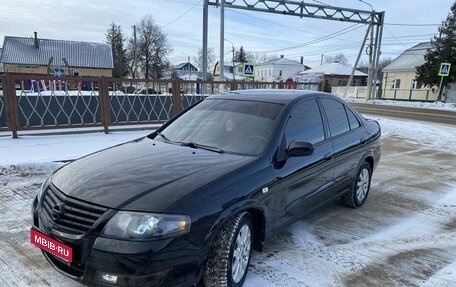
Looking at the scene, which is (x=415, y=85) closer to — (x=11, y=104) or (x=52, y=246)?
(x=11, y=104)

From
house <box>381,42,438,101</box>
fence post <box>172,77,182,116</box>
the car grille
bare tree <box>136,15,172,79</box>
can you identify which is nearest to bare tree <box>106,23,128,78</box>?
bare tree <box>136,15,172,79</box>

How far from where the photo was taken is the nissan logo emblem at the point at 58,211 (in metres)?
2.60

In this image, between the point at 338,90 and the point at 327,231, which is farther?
the point at 338,90

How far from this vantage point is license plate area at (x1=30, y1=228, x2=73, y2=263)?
8.22 feet

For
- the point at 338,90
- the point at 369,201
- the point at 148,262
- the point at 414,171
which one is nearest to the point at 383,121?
the point at 414,171

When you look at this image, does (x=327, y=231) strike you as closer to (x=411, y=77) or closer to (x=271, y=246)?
(x=271, y=246)

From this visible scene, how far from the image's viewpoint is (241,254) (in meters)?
3.04

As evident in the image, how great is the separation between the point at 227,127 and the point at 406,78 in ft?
148

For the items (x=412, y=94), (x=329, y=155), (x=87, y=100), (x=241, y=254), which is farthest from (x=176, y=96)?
(x=412, y=94)

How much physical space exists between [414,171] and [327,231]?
4165mm

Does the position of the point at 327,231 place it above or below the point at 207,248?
below

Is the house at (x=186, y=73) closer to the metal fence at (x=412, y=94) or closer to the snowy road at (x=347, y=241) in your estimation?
the metal fence at (x=412, y=94)

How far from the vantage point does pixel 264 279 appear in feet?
10.6

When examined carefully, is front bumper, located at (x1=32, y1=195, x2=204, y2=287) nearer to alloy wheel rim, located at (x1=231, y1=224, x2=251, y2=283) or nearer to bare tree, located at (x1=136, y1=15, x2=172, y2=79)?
alloy wheel rim, located at (x1=231, y1=224, x2=251, y2=283)
